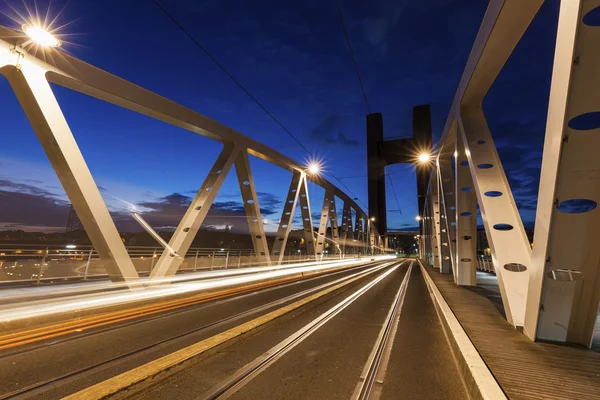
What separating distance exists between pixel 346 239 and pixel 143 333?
5106cm

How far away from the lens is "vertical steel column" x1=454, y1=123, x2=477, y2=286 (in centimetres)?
872

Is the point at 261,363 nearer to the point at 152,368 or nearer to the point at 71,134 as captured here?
the point at 152,368

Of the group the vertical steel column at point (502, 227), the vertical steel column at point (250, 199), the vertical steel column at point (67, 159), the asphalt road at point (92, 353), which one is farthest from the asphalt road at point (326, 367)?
the vertical steel column at point (250, 199)

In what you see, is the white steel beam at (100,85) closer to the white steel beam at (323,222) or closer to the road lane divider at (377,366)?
the road lane divider at (377,366)

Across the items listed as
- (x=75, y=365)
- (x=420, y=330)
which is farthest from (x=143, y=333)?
(x=420, y=330)

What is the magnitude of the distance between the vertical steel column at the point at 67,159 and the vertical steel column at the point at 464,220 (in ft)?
36.0

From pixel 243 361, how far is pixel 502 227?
5.60 metres

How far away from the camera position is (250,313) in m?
6.77

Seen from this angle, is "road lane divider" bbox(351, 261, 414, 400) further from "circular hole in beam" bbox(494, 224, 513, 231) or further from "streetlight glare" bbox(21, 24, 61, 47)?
"streetlight glare" bbox(21, 24, 61, 47)

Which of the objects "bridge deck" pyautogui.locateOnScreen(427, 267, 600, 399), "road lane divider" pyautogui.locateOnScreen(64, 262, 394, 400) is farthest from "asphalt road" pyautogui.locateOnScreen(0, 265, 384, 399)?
"bridge deck" pyautogui.locateOnScreen(427, 267, 600, 399)

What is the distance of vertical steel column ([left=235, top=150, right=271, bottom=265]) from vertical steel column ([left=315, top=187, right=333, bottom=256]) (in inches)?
487

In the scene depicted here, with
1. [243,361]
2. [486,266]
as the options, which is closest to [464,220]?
[243,361]

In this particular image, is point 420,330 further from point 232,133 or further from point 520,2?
point 232,133

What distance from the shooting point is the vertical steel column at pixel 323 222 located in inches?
1193
